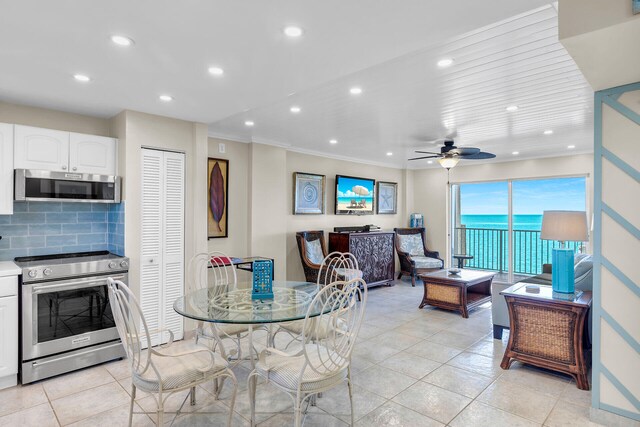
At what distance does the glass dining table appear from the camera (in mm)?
2203

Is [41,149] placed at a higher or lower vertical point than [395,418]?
higher

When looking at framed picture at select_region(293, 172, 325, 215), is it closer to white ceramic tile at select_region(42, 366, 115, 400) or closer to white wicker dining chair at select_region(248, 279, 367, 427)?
white ceramic tile at select_region(42, 366, 115, 400)

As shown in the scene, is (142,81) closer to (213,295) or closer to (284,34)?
(284,34)

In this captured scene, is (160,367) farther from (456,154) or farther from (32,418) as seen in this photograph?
(456,154)

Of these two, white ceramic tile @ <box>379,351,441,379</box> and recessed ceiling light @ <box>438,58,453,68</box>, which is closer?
recessed ceiling light @ <box>438,58,453,68</box>

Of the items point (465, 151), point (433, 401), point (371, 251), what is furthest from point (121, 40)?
point (371, 251)

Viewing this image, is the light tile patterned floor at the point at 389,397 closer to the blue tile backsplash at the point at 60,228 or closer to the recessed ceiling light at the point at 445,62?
the blue tile backsplash at the point at 60,228

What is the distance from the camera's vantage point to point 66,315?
10.4 ft

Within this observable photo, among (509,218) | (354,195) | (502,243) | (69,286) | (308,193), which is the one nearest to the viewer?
(69,286)

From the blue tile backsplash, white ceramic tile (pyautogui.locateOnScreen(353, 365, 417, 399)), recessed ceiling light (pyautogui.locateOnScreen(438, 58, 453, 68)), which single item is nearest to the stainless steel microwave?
the blue tile backsplash

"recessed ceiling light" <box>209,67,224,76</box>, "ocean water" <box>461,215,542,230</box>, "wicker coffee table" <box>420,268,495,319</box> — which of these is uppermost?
"recessed ceiling light" <box>209,67,224,76</box>

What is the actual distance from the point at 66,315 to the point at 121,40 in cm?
245

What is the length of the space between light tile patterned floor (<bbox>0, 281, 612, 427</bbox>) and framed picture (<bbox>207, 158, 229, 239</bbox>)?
2090 mm

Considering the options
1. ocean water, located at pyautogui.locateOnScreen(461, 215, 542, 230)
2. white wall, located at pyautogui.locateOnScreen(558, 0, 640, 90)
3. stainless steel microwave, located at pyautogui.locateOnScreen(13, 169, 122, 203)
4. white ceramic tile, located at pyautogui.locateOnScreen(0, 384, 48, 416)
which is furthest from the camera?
ocean water, located at pyautogui.locateOnScreen(461, 215, 542, 230)
